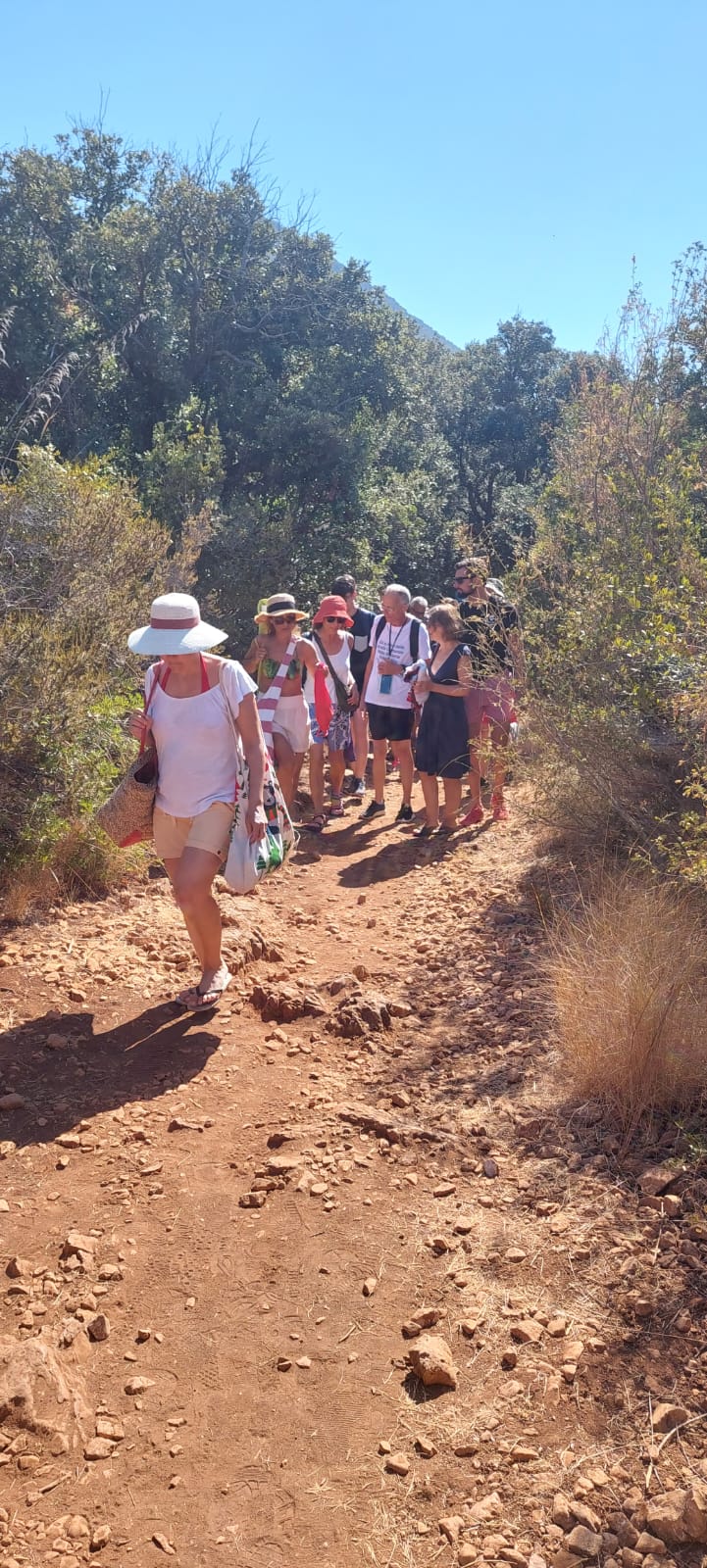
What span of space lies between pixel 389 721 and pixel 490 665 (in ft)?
4.86

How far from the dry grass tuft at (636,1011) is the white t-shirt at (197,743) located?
1.55 meters

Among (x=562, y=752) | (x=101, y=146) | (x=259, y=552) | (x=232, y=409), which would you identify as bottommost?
(x=562, y=752)

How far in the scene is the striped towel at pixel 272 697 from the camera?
Result: 7355mm

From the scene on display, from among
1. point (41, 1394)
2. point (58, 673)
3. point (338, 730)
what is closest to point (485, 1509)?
point (41, 1394)

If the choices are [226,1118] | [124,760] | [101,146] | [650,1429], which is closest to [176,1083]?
[226,1118]

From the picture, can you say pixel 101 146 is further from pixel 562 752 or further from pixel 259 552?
pixel 562 752

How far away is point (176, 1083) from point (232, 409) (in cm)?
1445

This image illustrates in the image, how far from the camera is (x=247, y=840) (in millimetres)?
4445

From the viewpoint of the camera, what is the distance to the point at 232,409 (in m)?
16.9

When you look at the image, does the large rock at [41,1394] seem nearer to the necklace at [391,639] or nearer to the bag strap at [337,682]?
the necklace at [391,639]

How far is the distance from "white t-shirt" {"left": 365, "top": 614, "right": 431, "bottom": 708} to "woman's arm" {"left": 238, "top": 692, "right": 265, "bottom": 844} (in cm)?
377

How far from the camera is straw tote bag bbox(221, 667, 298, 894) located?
4391 mm

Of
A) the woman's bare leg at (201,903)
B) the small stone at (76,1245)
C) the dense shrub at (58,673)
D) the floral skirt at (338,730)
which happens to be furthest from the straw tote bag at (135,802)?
the floral skirt at (338,730)

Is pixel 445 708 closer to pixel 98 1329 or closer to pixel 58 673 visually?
pixel 58 673
